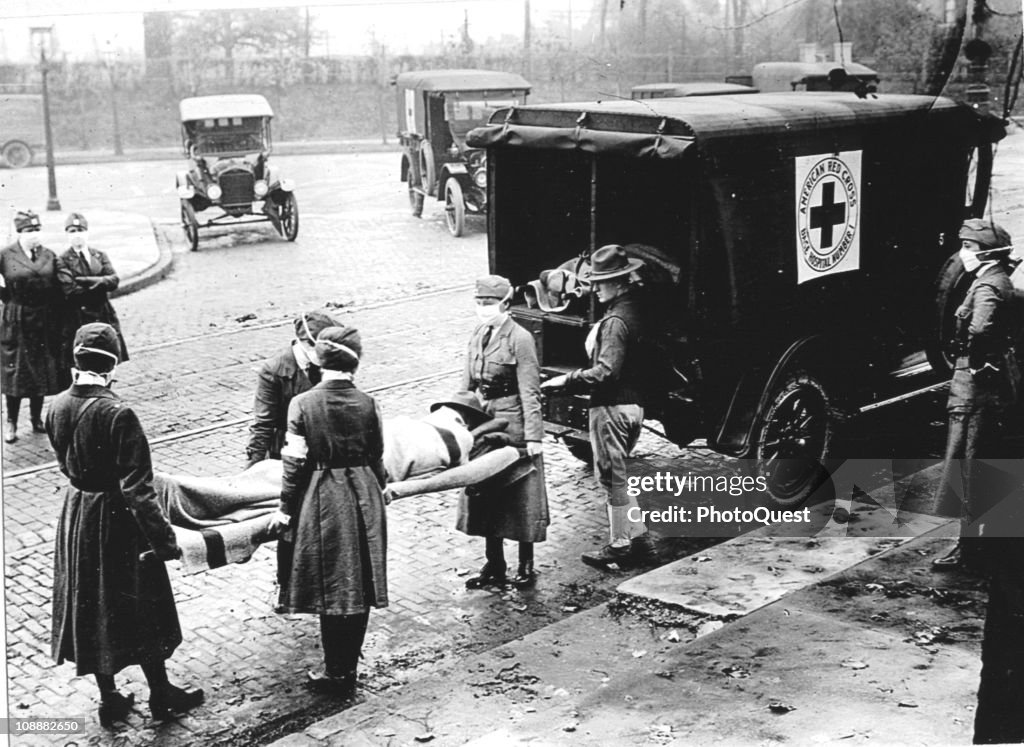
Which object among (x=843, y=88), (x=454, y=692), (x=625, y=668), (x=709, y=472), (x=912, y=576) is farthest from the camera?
(x=843, y=88)

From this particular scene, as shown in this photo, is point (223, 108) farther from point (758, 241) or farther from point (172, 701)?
point (172, 701)

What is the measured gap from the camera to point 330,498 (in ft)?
15.4

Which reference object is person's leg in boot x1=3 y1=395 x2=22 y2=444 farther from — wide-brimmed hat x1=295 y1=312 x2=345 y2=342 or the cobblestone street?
wide-brimmed hat x1=295 y1=312 x2=345 y2=342

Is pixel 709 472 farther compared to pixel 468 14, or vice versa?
pixel 709 472

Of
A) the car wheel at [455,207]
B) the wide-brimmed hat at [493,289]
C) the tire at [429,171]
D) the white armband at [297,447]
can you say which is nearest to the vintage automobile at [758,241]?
the wide-brimmed hat at [493,289]

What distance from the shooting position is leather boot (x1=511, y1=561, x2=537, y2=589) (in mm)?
5898

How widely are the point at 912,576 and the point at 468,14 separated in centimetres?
390

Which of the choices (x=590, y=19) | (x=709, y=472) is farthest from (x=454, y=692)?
(x=590, y=19)

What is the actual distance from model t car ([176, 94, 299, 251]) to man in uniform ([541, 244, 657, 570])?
9.01m

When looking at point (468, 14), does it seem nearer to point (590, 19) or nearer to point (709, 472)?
point (590, 19)

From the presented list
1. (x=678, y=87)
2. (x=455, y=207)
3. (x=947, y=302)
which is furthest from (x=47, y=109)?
(x=947, y=302)

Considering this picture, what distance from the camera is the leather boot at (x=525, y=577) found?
590 cm

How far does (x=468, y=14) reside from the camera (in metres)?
6.30

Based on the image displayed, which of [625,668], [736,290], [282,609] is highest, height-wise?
[736,290]
